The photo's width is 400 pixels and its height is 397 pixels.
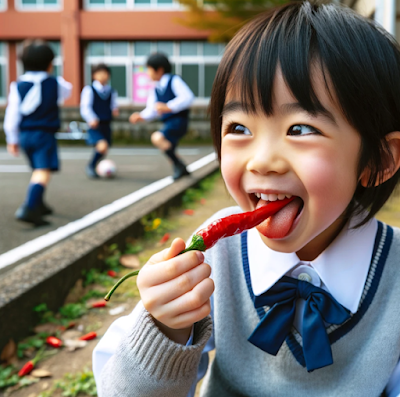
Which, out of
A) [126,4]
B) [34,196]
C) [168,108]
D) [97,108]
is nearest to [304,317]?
[34,196]

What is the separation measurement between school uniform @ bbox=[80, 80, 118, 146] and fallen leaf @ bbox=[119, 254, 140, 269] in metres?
5.67

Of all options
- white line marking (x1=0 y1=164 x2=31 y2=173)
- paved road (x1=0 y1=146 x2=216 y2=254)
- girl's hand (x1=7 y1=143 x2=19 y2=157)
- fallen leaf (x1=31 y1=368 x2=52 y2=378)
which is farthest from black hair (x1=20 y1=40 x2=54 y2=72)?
fallen leaf (x1=31 y1=368 x2=52 y2=378)

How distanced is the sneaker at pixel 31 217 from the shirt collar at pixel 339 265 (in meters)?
3.71

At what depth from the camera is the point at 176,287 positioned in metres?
1.19

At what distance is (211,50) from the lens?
23344 millimetres

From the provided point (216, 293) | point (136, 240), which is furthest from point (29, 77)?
point (216, 293)

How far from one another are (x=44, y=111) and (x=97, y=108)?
12.7ft

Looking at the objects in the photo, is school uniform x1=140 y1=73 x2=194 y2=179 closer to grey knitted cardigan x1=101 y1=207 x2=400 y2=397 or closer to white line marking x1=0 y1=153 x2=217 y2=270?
white line marking x1=0 y1=153 x2=217 y2=270

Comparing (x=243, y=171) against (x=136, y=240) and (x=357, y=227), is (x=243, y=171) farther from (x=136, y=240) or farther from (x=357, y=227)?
(x=136, y=240)

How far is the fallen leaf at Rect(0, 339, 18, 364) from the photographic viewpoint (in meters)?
2.33

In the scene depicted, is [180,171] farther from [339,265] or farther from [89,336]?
[339,265]

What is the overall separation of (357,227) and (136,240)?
9.22 ft

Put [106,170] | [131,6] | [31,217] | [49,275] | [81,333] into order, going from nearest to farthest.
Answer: [81,333] < [49,275] < [31,217] < [106,170] < [131,6]

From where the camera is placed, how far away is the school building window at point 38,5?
23.2 meters
